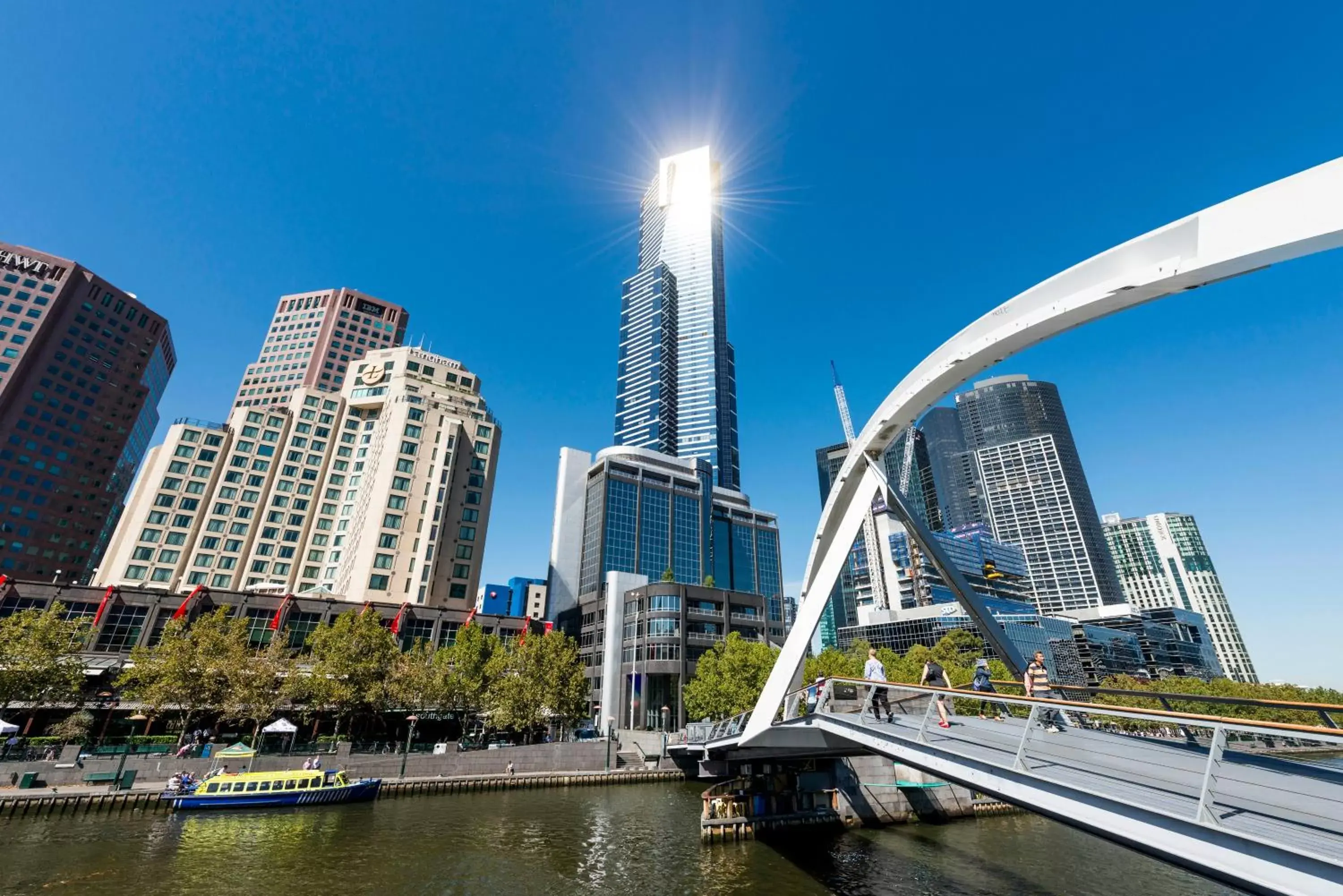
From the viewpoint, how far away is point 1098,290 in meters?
11.1

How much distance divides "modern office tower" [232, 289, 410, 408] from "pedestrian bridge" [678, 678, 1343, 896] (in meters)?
143

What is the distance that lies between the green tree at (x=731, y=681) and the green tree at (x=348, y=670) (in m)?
31.0

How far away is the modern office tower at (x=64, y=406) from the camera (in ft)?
316

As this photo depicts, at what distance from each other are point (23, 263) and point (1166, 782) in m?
163

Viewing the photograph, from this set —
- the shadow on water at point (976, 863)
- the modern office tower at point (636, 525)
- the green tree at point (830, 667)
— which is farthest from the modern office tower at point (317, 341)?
the shadow on water at point (976, 863)

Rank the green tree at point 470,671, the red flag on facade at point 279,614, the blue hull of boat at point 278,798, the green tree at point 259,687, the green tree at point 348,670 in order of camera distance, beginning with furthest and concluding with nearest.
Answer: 1. the red flag on facade at point 279,614
2. the green tree at point 470,671
3. the green tree at point 348,670
4. the green tree at point 259,687
5. the blue hull of boat at point 278,798

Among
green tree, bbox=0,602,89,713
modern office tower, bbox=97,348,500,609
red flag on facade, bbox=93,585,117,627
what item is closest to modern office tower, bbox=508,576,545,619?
modern office tower, bbox=97,348,500,609

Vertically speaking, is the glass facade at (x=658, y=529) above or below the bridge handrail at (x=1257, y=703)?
above

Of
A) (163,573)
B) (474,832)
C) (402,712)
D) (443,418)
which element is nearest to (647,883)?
(474,832)

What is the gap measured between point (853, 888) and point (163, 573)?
90.9 meters

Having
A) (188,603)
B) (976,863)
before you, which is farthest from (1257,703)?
(188,603)

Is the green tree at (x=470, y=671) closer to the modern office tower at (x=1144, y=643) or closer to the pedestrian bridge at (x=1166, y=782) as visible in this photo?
the pedestrian bridge at (x=1166, y=782)

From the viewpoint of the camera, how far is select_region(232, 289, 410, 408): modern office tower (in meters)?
134

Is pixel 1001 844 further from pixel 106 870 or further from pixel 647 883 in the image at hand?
pixel 106 870
